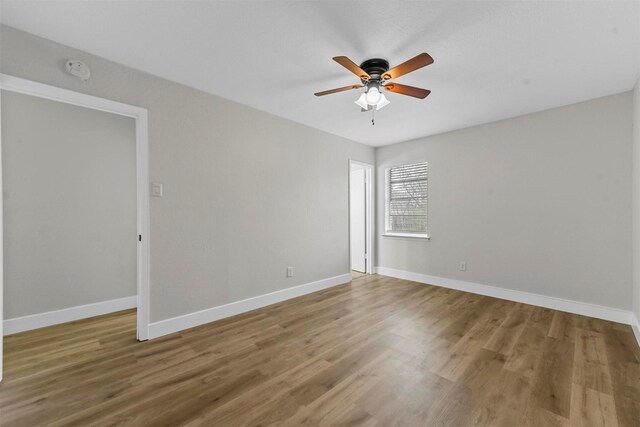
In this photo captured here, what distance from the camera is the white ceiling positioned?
1752mm

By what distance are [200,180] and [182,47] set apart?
127 centimetres

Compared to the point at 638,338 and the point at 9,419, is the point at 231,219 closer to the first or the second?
the point at 9,419

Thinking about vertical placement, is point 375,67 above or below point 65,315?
above

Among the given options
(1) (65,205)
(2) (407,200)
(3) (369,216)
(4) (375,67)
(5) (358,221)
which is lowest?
(5) (358,221)

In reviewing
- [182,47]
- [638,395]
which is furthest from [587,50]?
[182,47]

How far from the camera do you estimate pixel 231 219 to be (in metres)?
3.20

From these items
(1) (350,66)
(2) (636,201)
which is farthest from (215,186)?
(2) (636,201)

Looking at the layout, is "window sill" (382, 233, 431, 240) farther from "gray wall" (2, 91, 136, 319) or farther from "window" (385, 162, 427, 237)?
"gray wall" (2, 91, 136, 319)

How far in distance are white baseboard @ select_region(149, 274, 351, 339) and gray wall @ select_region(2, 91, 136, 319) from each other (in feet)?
4.25

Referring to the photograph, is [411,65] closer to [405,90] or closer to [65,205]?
[405,90]

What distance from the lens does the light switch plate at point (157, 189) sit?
259cm

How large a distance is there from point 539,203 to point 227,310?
4210 millimetres

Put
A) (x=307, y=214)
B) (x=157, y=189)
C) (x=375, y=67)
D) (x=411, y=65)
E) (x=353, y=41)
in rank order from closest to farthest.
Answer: (x=411, y=65) → (x=353, y=41) → (x=375, y=67) → (x=157, y=189) → (x=307, y=214)

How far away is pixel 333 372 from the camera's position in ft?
6.63
